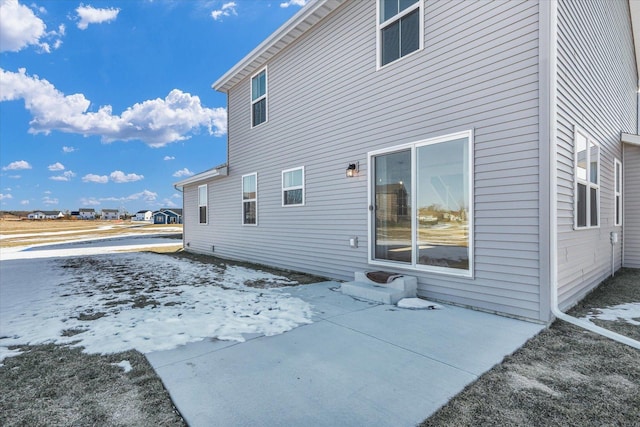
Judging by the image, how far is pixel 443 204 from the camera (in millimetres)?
4262

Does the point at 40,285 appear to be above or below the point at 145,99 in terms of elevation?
below

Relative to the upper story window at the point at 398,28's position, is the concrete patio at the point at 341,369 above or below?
below

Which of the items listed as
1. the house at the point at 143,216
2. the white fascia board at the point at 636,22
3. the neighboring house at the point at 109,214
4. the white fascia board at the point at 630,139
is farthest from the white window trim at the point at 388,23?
the neighboring house at the point at 109,214

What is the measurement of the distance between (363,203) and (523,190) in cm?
238

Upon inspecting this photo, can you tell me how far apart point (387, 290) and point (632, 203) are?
21.3 ft

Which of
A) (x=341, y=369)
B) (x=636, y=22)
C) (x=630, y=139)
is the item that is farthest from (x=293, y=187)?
(x=636, y=22)

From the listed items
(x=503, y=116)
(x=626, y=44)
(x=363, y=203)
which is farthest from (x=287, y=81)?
(x=626, y=44)

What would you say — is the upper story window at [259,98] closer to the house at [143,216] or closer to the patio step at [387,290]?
the patio step at [387,290]

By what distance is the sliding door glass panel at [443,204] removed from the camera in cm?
404

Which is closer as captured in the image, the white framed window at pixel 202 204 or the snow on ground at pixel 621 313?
Answer: the snow on ground at pixel 621 313

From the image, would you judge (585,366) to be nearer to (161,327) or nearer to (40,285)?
(161,327)

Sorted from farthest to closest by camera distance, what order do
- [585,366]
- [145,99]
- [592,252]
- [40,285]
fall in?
A: [145,99], [40,285], [592,252], [585,366]

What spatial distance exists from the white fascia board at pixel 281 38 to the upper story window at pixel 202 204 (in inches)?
142

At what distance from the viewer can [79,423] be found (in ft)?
5.74
